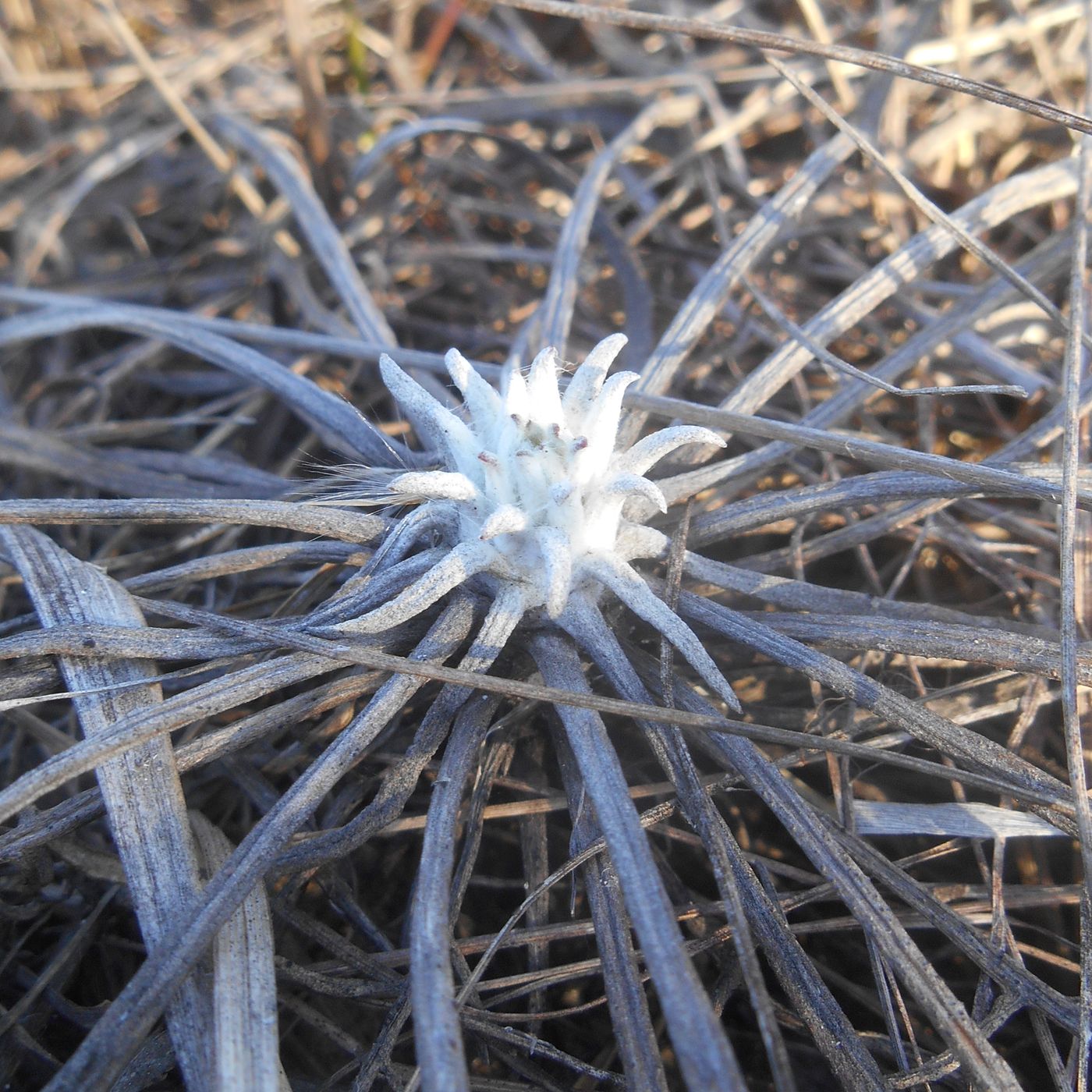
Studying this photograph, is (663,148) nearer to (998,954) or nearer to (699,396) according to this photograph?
(699,396)

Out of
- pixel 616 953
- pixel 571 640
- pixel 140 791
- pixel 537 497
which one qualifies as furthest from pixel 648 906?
pixel 140 791

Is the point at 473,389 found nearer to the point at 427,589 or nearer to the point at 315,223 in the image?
the point at 427,589

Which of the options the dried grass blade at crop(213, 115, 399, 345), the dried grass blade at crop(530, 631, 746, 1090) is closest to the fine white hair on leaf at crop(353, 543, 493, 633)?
the dried grass blade at crop(530, 631, 746, 1090)

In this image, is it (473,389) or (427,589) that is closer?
(427,589)

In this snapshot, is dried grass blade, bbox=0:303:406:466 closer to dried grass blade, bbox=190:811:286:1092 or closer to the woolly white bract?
the woolly white bract

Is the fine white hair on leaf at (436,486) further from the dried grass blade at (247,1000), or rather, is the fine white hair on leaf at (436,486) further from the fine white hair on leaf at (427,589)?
the dried grass blade at (247,1000)

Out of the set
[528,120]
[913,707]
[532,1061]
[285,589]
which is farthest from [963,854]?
[528,120]

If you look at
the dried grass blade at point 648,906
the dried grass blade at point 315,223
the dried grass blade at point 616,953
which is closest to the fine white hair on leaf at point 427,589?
the dried grass blade at point 648,906
